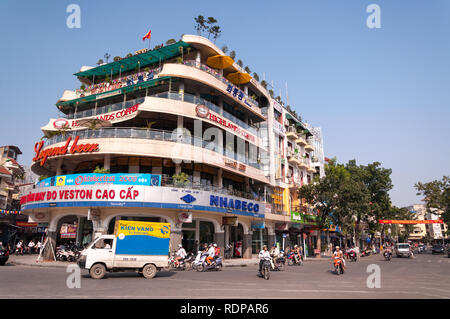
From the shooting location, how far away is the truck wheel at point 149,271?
47.8ft

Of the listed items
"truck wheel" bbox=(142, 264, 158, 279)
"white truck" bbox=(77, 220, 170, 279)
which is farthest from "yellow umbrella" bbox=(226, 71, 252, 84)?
"truck wheel" bbox=(142, 264, 158, 279)

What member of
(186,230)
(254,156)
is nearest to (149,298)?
(186,230)

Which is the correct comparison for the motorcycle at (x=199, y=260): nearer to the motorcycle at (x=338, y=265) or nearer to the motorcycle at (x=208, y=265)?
the motorcycle at (x=208, y=265)

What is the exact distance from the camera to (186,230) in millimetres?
26672

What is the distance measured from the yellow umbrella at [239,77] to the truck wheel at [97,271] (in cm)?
2378

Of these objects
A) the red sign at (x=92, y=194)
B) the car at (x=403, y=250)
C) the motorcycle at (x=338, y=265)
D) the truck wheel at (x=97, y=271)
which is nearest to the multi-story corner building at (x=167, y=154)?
the red sign at (x=92, y=194)

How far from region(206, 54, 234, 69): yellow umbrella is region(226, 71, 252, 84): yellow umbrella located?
1748mm

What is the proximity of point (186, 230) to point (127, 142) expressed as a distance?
8970mm

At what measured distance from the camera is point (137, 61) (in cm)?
3077

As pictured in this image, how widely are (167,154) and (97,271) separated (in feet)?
39.2

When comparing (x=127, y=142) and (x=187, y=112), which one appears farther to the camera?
(x=187, y=112)

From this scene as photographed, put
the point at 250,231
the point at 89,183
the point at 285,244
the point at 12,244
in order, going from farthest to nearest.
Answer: the point at 12,244, the point at 285,244, the point at 250,231, the point at 89,183
